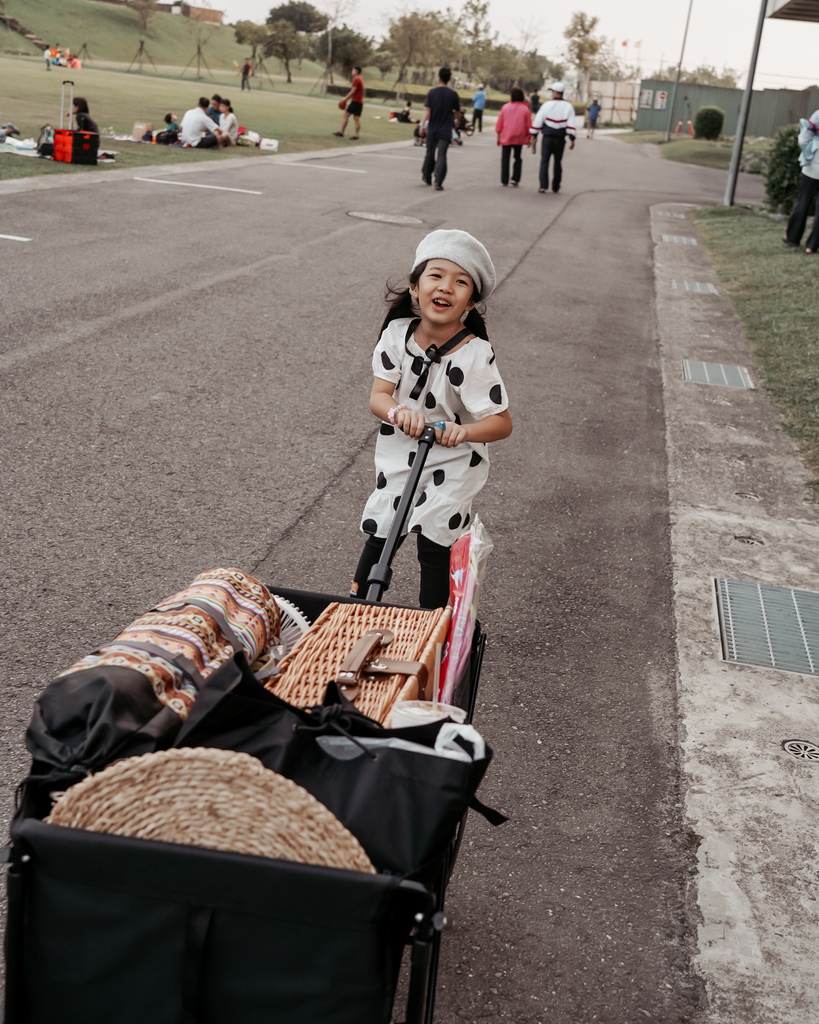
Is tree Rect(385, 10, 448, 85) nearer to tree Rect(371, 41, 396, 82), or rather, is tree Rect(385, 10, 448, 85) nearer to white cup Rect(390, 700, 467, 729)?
tree Rect(371, 41, 396, 82)

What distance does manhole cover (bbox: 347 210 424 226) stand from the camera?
14184mm

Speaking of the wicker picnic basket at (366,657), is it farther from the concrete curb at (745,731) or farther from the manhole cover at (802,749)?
the manhole cover at (802,749)

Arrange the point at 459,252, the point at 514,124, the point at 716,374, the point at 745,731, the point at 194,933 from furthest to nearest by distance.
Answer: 1. the point at 514,124
2. the point at 716,374
3. the point at 745,731
4. the point at 459,252
5. the point at 194,933

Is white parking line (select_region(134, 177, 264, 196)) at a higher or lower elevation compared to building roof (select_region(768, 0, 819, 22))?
lower

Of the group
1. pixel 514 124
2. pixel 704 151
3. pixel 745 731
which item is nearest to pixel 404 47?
pixel 704 151

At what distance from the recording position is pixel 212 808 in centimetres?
163

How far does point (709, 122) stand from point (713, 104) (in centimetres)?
1494

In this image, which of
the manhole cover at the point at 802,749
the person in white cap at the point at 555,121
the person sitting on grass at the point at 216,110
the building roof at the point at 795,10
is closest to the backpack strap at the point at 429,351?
the manhole cover at the point at 802,749

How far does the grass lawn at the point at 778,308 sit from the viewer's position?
7.52 metres

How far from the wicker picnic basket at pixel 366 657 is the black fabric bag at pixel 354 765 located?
0.25 meters

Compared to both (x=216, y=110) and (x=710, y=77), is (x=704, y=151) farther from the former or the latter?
(x=710, y=77)

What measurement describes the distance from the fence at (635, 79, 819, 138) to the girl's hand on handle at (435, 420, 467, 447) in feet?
167

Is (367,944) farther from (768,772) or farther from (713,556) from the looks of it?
(713,556)

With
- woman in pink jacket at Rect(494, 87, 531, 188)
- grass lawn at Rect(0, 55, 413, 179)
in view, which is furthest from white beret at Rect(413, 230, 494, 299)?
woman in pink jacket at Rect(494, 87, 531, 188)
